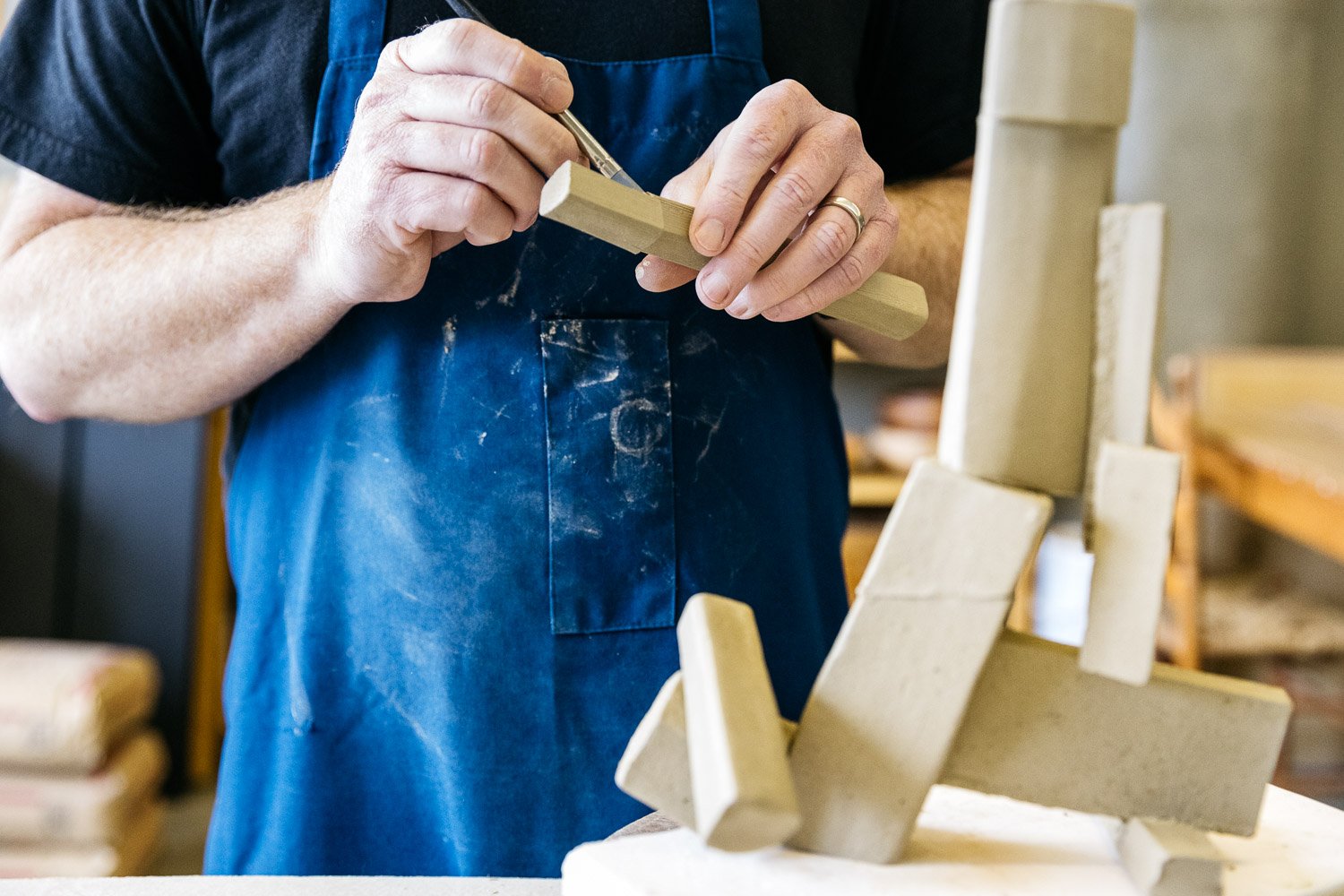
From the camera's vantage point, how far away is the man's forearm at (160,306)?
104 cm

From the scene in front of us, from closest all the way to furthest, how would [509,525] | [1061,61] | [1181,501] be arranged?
[1061,61], [509,525], [1181,501]

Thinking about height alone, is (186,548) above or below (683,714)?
below

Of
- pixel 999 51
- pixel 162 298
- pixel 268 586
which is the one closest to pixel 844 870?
pixel 999 51

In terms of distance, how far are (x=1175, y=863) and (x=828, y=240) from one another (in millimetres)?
461

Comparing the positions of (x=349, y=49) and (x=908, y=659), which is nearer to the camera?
(x=908, y=659)

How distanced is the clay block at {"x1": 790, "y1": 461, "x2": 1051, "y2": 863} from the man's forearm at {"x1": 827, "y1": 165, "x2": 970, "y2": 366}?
0.47 metres

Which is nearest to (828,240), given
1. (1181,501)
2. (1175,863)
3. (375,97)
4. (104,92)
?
(375,97)

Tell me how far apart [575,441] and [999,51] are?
0.51 metres

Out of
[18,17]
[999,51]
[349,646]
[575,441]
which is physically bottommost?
[349,646]

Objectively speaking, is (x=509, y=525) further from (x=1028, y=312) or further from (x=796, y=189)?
(x=1028, y=312)

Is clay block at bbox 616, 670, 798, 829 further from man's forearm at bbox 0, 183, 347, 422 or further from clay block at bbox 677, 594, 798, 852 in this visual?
man's forearm at bbox 0, 183, 347, 422

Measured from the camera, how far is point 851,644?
0.73 meters

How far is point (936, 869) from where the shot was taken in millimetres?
741

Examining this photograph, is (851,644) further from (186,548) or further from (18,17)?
(186,548)
